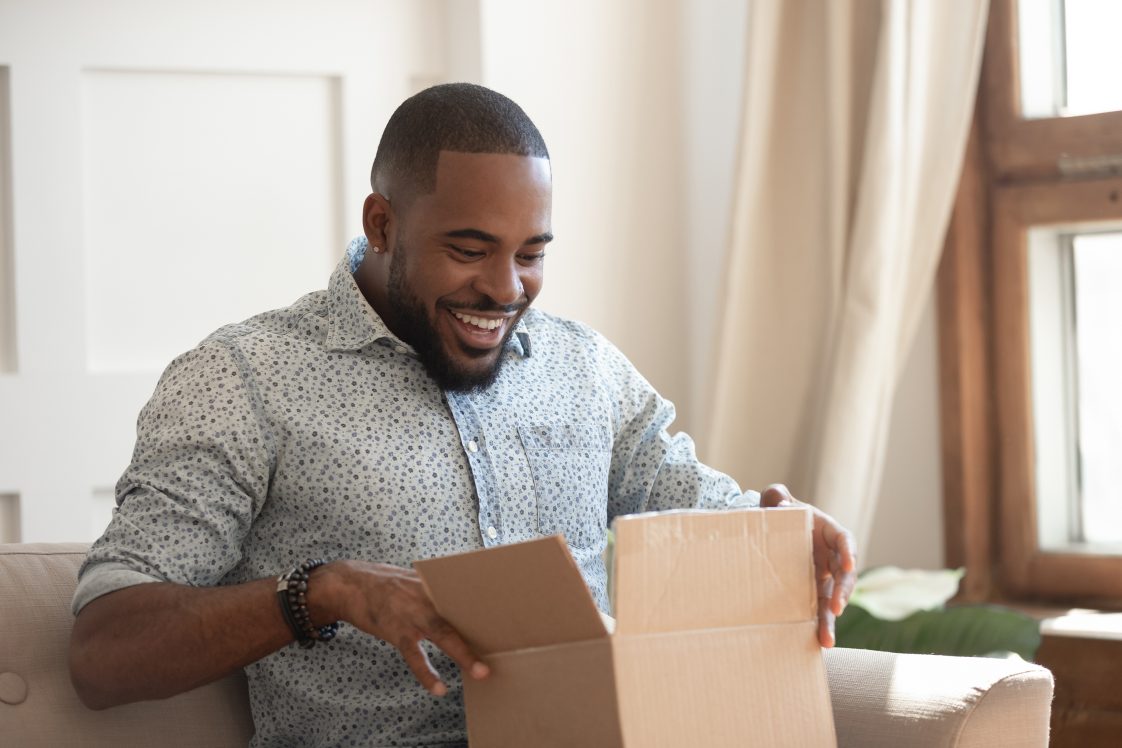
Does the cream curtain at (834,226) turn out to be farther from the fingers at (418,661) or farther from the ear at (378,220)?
the fingers at (418,661)

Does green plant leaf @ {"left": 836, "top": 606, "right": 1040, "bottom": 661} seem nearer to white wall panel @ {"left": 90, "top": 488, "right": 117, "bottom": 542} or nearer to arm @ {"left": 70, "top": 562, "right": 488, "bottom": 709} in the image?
arm @ {"left": 70, "top": 562, "right": 488, "bottom": 709}

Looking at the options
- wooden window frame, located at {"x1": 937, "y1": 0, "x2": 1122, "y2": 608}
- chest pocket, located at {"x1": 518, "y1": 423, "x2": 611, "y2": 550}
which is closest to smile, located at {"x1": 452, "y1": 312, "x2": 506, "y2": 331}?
chest pocket, located at {"x1": 518, "y1": 423, "x2": 611, "y2": 550}

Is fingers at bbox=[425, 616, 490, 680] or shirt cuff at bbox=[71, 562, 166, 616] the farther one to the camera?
shirt cuff at bbox=[71, 562, 166, 616]

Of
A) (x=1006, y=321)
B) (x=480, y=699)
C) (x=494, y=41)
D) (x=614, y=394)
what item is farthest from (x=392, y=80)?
(x=480, y=699)

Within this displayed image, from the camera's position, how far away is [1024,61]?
237cm

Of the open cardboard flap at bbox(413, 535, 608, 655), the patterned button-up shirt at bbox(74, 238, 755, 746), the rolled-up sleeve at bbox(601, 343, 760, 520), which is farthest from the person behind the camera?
the rolled-up sleeve at bbox(601, 343, 760, 520)

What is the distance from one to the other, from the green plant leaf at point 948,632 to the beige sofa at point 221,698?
25.4 inches

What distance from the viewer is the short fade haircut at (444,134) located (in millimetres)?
1481

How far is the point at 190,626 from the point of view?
1.25 meters

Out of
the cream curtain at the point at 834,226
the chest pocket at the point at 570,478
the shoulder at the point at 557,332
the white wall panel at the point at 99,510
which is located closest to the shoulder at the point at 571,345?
the shoulder at the point at 557,332

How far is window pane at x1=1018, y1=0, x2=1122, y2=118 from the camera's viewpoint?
7.70 ft

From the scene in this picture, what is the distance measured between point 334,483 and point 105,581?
→ 244mm

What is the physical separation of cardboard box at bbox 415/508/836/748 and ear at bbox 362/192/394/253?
0.55m

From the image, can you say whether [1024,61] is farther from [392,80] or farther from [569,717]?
[569,717]
